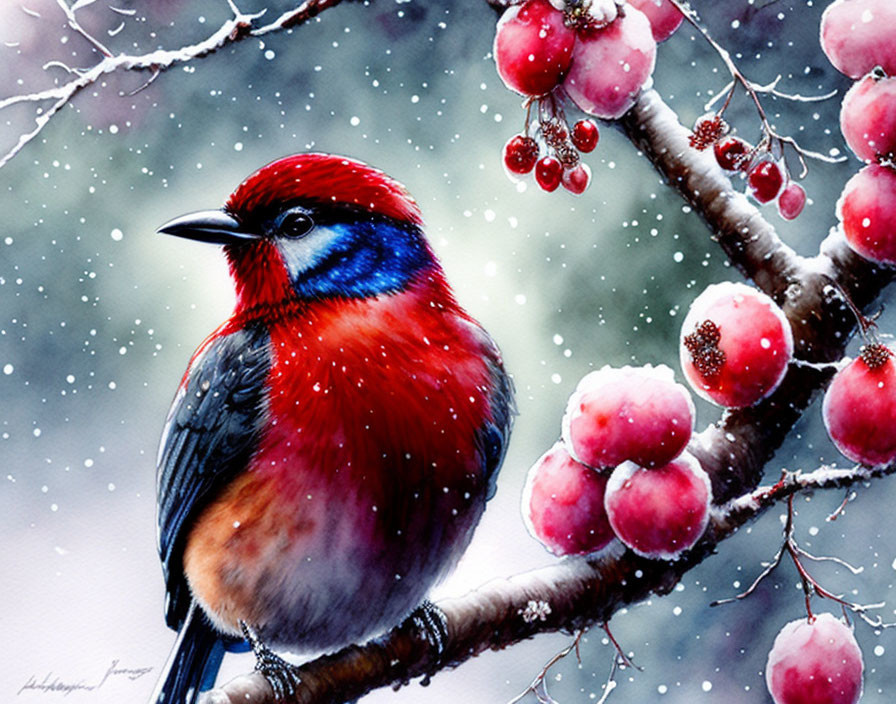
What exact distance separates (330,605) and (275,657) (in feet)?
0.17

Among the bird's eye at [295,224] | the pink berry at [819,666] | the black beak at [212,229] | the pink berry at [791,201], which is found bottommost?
the pink berry at [819,666]

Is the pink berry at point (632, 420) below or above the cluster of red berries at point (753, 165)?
below

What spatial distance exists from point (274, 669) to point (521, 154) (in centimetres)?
40

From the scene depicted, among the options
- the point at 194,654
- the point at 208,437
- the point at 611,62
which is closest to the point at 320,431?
the point at 208,437

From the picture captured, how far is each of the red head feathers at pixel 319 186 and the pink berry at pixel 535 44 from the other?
17 cm

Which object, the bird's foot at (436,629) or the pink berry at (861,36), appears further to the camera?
the bird's foot at (436,629)

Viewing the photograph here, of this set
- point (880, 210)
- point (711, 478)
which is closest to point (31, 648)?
point (711, 478)

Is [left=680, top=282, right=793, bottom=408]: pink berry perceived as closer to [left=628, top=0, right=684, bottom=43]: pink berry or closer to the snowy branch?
the snowy branch

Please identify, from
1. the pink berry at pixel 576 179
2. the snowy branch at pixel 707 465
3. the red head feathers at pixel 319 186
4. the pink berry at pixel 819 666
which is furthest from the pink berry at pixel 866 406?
the red head feathers at pixel 319 186

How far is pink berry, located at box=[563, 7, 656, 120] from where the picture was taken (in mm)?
639

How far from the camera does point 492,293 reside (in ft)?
2.77

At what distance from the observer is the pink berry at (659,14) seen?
2.27ft

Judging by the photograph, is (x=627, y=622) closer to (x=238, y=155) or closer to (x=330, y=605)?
(x=330, y=605)
